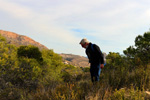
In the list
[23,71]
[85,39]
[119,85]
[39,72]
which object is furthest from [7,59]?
[119,85]


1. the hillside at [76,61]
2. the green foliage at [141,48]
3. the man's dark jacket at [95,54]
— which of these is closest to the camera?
the man's dark jacket at [95,54]

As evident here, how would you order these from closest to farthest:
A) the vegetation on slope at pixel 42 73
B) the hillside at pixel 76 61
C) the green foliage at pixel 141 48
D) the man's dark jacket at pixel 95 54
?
the man's dark jacket at pixel 95 54, the vegetation on slope at pixel 42 73, the green foliage at pixel 141 48, the hillside at pixel 76 61

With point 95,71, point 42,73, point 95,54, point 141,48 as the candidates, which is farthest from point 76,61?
point 95,54

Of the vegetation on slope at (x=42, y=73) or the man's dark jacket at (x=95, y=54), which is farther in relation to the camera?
the vegetation on slope at (x=42, y=73)

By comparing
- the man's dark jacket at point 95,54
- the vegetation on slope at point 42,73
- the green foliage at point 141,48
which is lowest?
the vegetation on slope at point 42,73

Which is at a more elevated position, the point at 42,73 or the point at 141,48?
the point at 141,48

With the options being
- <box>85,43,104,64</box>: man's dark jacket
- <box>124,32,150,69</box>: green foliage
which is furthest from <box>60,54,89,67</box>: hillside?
<box>85,43,104,64</box>: man's dark jacket

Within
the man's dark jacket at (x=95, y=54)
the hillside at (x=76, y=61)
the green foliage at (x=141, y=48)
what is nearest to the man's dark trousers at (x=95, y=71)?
the man's dark jacket at (x=95, y=54)

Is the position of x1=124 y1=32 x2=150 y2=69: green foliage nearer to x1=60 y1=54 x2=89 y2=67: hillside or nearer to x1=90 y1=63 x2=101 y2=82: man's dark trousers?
x1=90 y1=63 x2=101 y2=82: man's dark trousers

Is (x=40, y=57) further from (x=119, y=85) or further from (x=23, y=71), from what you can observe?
(x=119, y=85)

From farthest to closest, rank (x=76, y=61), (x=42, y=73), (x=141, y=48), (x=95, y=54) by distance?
1. (x=76, y=61)
2. (x=141, y=48)
3. (x=42, y=73)
4. (x=95, y=54)

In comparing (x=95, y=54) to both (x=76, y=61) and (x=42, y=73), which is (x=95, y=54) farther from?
(x=76, y=61)

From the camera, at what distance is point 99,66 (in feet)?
11.6

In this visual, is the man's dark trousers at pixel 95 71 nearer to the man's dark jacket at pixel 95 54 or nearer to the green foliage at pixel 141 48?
the man's dark jacket at pixel 95 54
